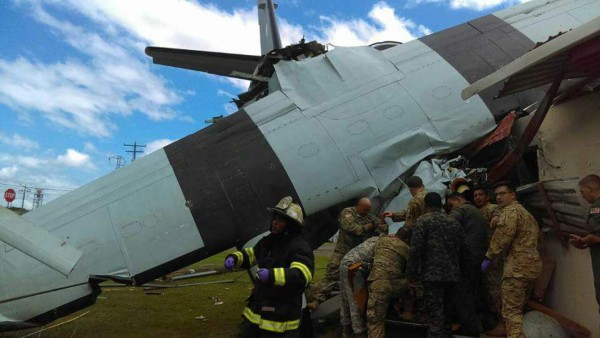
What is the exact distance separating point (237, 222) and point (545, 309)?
3636 mm

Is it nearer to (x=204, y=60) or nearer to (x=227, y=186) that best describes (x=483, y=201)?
(x=227, y=186)

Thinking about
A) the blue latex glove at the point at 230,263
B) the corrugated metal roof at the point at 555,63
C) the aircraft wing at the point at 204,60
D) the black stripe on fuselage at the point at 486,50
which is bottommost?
the blue latex glove at the point at 230,263

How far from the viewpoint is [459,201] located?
500cm

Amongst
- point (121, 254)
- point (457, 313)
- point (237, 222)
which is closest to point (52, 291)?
point (121, 254)

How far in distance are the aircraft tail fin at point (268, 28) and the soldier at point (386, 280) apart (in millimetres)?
9928

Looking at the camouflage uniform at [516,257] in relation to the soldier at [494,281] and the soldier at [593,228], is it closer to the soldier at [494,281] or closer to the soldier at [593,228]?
the soldier at [494,281]

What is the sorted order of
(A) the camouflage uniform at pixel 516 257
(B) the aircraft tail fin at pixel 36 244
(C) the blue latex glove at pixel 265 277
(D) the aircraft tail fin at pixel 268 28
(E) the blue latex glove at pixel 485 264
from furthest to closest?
(D) the aircraft tail fin at pixel 268 28, (E) the blue latex glove at pixel 485 264, (A) the camouflage uniform at pixel 516 257, (B) the aircraft tail fin at pixel 36 244, (C) the blue latex glove at pixel 265 277

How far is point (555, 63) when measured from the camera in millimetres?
4023

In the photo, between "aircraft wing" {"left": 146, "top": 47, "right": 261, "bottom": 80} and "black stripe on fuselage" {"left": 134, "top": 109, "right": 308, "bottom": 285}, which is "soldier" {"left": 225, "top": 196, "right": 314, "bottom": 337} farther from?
"aircraft wing" {"left": 146, "top": 47, "right": 261, "bottom": 80}

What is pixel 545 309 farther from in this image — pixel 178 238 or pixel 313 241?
pixel 178 238

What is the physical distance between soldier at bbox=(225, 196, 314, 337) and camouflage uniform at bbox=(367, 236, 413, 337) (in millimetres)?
1366

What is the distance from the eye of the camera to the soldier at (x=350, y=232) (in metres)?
5.64

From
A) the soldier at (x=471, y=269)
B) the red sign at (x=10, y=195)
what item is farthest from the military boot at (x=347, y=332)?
the red sign at (x=10, y=195)

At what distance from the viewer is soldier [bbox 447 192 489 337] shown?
4.25m
